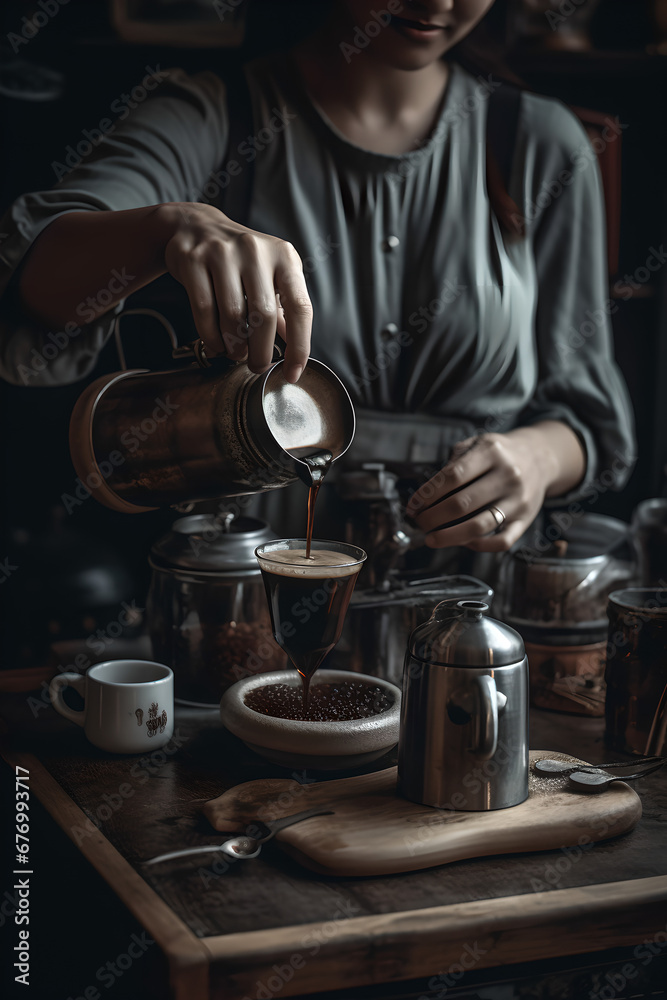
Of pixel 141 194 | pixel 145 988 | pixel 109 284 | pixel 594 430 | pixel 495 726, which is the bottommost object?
pixel 145 988

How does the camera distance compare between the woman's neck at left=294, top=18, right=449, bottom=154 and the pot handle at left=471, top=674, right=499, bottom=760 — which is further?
the woman's neck at left=294, top=18, right=449, bottom=154

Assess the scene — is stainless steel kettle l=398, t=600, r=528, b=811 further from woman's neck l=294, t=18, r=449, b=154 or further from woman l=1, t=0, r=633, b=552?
woman's neck l=294, t=18, r=449, b=154

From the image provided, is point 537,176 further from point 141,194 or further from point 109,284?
point 109,284

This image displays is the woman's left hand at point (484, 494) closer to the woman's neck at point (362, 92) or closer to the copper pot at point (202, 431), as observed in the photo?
the copper pot at point (202, 431)

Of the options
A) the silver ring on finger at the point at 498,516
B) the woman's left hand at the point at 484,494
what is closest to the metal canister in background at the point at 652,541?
the woman's left hand at the point at 484,494

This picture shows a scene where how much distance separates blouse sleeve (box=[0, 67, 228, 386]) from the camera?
4.69 ft

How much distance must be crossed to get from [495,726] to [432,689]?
0.26 ft

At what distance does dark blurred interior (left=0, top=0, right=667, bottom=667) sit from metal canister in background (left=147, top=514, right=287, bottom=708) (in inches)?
25.9

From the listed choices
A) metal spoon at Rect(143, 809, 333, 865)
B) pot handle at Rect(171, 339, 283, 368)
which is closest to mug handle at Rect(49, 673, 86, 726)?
metal spoon at Rect(143, 809, 333, 865)

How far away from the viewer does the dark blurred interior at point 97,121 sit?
2.03 m

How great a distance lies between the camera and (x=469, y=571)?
188 centimetres

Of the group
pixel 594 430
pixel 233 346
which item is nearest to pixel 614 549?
pixel 594 430

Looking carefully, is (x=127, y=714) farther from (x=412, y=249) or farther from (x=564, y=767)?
(x=412, y=249)

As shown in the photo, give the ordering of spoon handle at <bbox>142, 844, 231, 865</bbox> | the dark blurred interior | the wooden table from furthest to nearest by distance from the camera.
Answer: the dark blurred interior → spoon handle at <bbox>142, 844, 231, 865</bbox> → the wooden table
